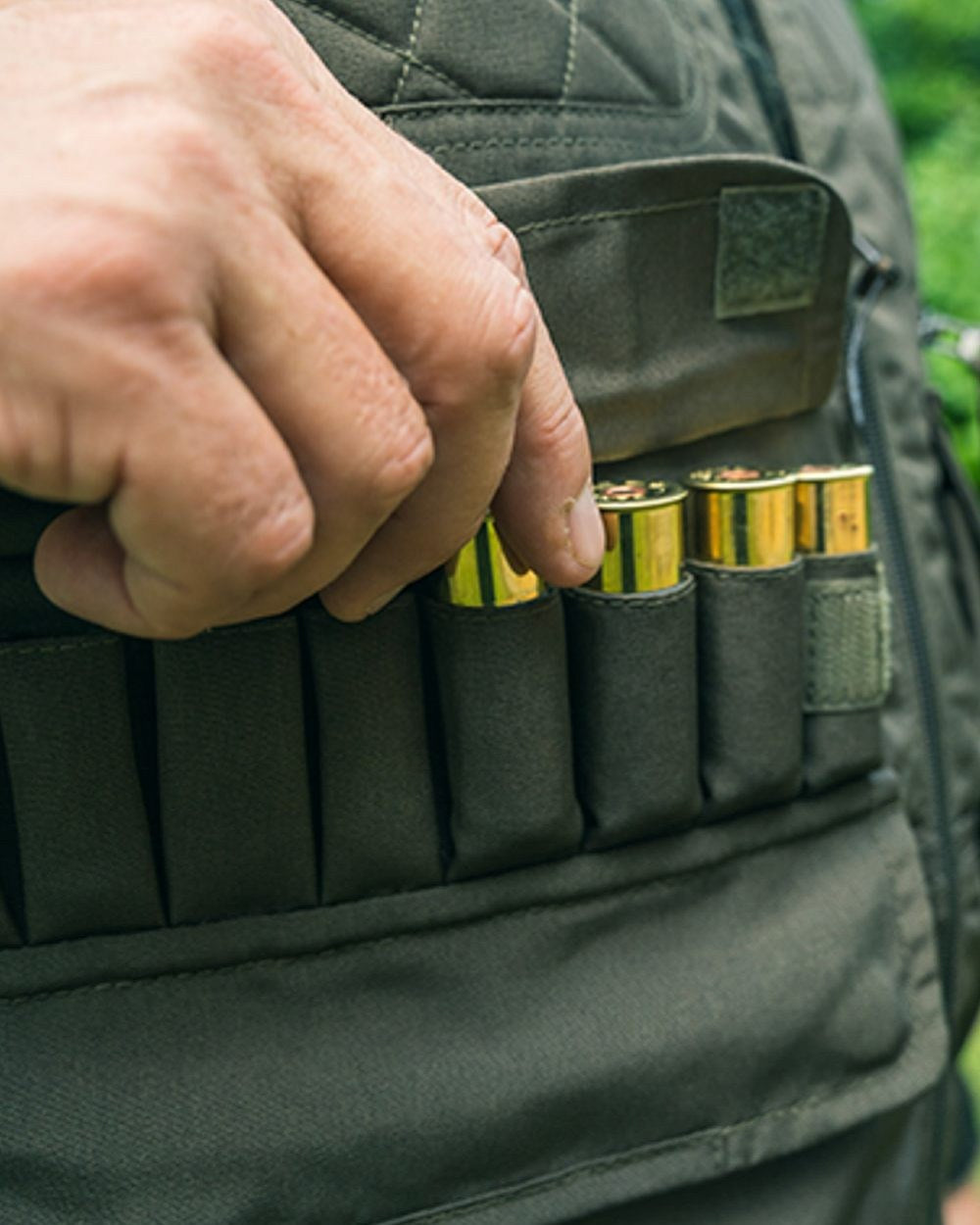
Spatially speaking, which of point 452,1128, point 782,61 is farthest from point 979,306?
point 452,1128

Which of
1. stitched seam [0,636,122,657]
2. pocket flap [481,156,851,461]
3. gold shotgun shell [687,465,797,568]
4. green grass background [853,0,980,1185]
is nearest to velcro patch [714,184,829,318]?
pocket flap [481,156,851,461]

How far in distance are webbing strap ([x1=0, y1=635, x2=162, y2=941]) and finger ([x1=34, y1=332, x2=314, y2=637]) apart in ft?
0.51

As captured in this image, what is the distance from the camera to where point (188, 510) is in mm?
396

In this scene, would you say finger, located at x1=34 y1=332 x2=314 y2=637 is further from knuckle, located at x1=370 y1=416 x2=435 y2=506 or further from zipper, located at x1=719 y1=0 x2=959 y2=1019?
zipper, located at x1=719 y1=0 x2=959 y2=1019

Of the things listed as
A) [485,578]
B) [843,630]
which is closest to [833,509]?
[843,630]

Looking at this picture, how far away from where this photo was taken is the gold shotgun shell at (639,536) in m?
0.71

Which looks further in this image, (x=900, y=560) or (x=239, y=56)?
Answer: (x=900, y=560)

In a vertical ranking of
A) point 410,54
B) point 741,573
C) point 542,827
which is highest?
point 410,54

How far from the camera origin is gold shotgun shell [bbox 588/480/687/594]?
2.31 ft

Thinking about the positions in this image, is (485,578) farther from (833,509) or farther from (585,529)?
(833,509)

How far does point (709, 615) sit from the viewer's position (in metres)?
0.79

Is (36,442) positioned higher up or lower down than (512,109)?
lower down

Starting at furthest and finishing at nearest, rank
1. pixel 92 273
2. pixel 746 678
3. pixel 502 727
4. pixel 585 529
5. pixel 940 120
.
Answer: pixel 940 120 → pixel 746 678 → pixel 502 727 → pixel 585 529 → pixel 92 273

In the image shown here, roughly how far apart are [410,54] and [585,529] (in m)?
0.29
